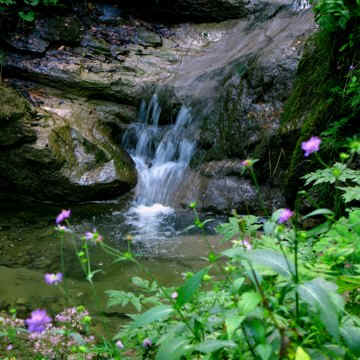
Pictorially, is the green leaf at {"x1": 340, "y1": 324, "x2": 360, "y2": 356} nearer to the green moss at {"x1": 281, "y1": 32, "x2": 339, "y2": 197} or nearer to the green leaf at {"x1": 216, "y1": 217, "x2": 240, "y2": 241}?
the green leaf at {"x1": 216, "y1": 217, "x2": 240, "y2": 241}

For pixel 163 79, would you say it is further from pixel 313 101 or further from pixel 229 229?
pixel 229 229

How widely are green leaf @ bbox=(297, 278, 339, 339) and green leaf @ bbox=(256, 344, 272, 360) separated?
154 millimetres

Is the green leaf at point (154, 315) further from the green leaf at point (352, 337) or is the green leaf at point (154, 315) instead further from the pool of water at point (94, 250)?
the pool of water at point (94, 250)

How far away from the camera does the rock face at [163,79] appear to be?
5770 mm

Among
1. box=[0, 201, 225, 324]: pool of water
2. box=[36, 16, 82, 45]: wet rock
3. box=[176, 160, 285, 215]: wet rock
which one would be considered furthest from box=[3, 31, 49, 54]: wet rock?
box=[176, 160, 285, 215]: wet rock

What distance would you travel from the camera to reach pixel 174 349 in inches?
46.1

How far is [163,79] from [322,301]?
7.17 metres

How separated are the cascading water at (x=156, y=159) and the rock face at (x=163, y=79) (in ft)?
0.65

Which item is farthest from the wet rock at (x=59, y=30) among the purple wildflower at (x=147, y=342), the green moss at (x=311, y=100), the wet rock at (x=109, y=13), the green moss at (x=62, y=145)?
the purple wildflower at (x=147, y=342)

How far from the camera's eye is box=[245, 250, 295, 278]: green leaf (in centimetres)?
109

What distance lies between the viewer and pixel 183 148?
668cm

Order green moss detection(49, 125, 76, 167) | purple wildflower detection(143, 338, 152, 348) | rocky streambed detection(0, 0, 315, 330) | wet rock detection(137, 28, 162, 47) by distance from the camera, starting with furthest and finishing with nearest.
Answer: wet rock detection(137, 28, 162, 47), green moss detection(49, 125, 76, 167), rocky streambed detection(0, 0, 315, 330), purple wildflower detection(143, 338, 152, 348)

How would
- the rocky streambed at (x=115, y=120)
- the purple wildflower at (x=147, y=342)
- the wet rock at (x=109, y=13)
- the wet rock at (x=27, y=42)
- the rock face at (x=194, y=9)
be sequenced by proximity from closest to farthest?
the purple wildflower at (x=147, y=342)
the rocky streambed at (x=115, y=120)
the wet rock at (x=27, y=42)
the rock face at (x=194, y=9)
the wet rock at (x=109, y=13)

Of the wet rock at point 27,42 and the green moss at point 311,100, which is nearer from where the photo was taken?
the green moss at point 311,100
